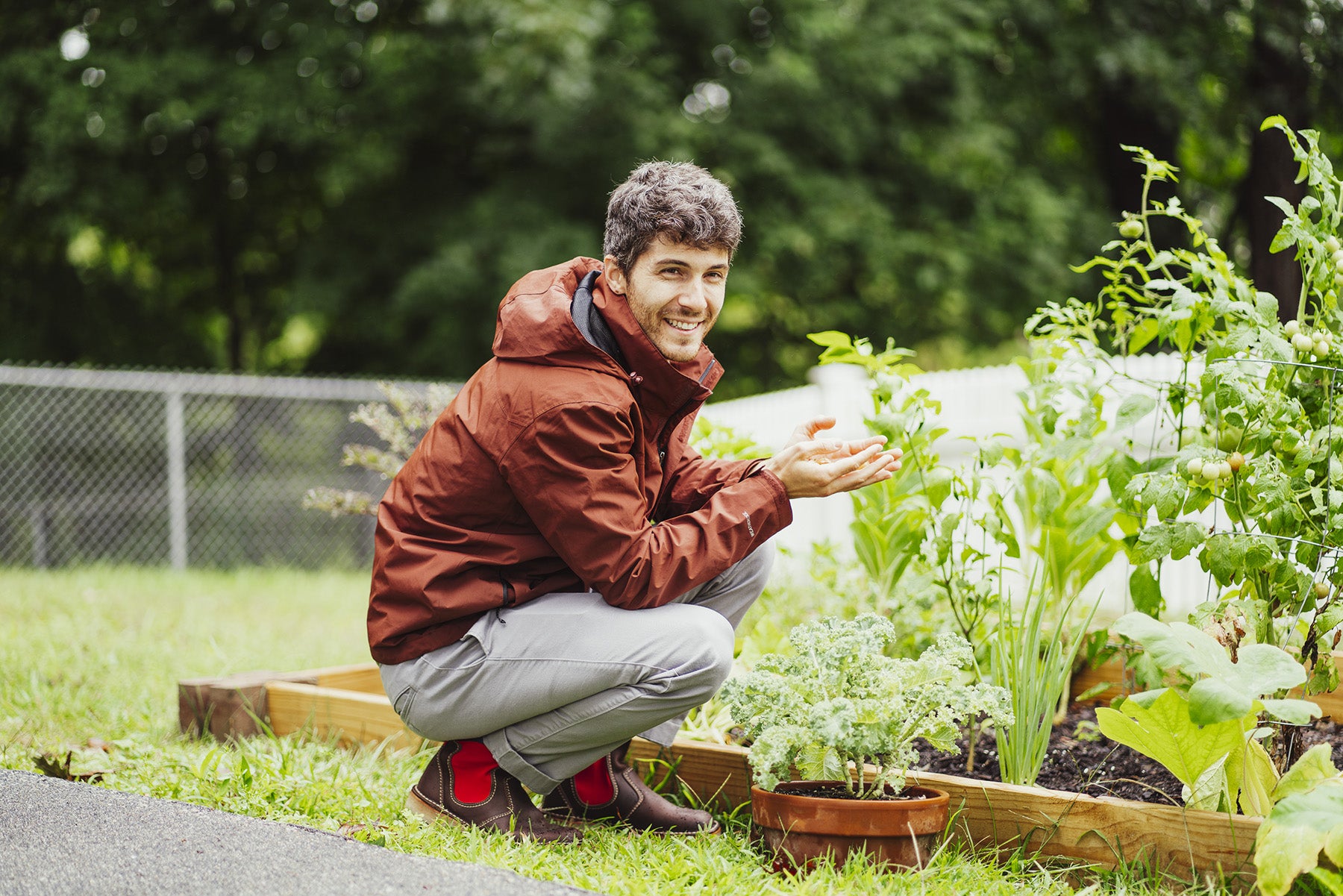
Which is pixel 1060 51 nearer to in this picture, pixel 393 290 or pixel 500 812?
pixel 393 290

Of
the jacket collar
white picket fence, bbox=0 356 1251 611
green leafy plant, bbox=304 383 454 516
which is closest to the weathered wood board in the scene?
the jacket collar

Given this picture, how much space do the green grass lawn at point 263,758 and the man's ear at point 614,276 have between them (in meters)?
1.11

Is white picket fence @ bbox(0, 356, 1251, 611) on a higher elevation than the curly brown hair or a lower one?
lower

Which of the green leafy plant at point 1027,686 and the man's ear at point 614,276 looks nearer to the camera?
the man's ear at point 614,276

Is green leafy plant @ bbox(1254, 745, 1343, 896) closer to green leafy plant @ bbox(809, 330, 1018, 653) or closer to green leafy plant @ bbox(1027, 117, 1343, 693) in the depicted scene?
green leafy plant @ bbox(1027, 117, 1343, 693)

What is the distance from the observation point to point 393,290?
1187 cm

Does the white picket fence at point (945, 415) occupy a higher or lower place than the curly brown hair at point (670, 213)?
lower

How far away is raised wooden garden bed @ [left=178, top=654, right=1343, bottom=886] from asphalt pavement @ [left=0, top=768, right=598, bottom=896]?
78 cm

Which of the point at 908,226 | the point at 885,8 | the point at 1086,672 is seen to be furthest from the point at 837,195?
the point at 1086,672

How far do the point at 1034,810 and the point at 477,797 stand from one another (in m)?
1.12

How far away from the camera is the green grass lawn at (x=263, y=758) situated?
82.7 inches

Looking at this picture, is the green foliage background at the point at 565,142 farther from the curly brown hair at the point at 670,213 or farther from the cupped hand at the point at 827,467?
the cupped hand at the point at 827,467

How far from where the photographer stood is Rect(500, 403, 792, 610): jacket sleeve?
2162 mm

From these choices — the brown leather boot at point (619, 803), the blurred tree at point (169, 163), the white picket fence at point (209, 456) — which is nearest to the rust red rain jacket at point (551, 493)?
the brown leather boot at point (619, 803)
